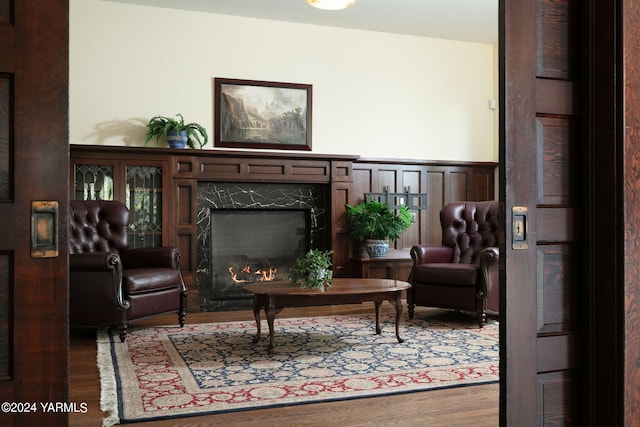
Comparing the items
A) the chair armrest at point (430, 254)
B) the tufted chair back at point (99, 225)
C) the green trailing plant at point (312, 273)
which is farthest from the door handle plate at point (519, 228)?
the tufted chair back at point (99, 225)

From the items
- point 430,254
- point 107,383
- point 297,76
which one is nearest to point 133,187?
point 297,76

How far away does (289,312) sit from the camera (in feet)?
19.6

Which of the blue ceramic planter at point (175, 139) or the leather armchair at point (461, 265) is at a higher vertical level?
the blue ceramic planter at point (175, 139)

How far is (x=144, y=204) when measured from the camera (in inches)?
231

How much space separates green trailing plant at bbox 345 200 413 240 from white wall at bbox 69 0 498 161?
78 centimetres

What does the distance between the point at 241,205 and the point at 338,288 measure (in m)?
2.35

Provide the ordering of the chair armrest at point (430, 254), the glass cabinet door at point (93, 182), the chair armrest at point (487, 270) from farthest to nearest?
the glass cabinet door at point (93, 182) < the chair armrest at point (430, 254) < the chair armrest at point (487, 270)

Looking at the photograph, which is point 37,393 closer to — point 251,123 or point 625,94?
point 625,94

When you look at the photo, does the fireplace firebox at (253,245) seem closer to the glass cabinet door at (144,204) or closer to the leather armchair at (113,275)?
the glass cabinet door at (144,204)

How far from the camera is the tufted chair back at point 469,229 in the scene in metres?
5.70

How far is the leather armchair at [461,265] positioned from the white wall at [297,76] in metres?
1.47

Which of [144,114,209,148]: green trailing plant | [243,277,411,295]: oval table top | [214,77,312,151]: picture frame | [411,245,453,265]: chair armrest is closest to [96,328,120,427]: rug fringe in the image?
[243,277,411,295]: oval table top

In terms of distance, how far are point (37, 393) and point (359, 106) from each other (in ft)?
19.1

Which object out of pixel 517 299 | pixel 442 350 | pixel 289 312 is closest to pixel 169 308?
pixel 289 312
